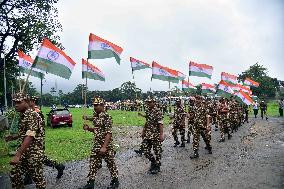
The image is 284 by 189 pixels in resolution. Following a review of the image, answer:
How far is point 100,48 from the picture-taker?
11789 mm

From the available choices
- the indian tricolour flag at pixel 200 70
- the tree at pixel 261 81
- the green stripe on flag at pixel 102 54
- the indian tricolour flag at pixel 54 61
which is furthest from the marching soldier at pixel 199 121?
the tree at pixel 261 81

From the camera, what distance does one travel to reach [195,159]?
39.1 feet

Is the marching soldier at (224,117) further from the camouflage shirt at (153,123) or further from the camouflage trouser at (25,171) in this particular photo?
the camouflage trouser at (25,171)

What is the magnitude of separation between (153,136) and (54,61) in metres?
3.43

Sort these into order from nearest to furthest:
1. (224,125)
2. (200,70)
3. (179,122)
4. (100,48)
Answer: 1. (100,48)
2. (179,122)
3. (224,125)
4. (200,70)

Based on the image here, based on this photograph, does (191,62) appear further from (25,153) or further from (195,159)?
(25,153)

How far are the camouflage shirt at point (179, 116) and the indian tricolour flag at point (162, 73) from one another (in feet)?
21.3

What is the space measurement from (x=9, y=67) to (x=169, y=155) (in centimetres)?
2176

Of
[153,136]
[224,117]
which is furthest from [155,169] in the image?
[224,117]

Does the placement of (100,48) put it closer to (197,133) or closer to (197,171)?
(197,133)

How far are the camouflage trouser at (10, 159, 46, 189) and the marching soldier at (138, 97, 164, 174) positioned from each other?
3.78m

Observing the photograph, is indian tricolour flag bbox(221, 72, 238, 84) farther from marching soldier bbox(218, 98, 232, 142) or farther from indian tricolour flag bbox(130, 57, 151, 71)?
marching soldier bbox(218, 98, 232, 142)

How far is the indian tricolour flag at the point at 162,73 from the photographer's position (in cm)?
2128

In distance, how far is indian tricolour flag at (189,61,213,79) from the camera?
74.2ft
